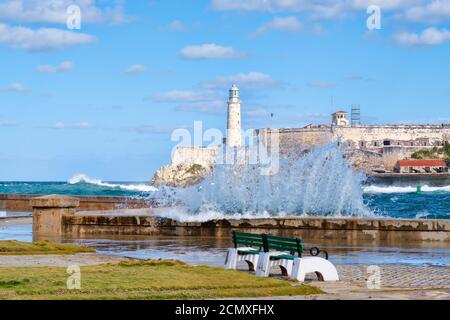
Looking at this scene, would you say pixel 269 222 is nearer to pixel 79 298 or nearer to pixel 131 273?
pixel 131 273

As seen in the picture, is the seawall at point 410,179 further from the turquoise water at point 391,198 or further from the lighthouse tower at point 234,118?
the lighthouse tower at point 234,118

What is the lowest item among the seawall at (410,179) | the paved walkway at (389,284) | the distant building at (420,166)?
the paved walkway at (389,284)

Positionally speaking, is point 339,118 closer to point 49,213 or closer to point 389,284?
point 49,213

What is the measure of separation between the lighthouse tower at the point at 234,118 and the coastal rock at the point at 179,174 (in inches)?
337

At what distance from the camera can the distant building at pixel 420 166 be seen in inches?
5787

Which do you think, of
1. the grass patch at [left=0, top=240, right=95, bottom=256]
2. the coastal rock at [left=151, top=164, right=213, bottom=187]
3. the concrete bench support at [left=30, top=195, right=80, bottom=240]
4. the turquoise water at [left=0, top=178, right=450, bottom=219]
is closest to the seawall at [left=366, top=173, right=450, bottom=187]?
the turquoise water at [left=0, top=178, right=450, bottom=219]

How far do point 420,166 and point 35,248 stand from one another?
13657cm

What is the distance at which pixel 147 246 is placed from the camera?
18.3m

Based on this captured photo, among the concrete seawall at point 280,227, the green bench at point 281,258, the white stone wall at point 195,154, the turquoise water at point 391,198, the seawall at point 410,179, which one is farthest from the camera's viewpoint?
the white stone wall at point 195,154

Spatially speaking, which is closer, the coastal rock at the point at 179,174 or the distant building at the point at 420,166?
the coastal rock at the point at 179,174

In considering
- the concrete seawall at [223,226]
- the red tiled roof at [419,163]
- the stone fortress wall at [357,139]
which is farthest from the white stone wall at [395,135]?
the concrete seawall at [223,226]

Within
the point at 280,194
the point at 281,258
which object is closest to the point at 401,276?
the point at 281,258

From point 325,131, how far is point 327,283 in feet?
472

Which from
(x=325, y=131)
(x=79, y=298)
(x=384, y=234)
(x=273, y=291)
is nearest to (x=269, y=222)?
(x=384, y=234)
